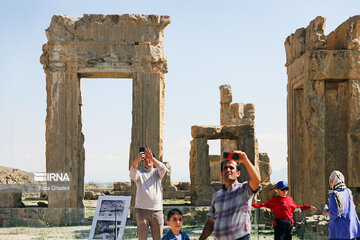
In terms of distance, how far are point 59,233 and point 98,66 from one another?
3863 millimetres

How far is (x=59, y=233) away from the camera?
418 inches

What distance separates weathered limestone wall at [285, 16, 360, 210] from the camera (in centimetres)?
1111

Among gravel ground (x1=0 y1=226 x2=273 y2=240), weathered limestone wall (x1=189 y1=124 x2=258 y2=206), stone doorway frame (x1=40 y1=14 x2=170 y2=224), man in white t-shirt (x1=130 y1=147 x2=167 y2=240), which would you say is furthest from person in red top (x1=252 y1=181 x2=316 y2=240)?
weathered limestone wall (x1=189 y1=124 x2=258 y2=206)

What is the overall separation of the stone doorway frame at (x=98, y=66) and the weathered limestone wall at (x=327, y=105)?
329cm

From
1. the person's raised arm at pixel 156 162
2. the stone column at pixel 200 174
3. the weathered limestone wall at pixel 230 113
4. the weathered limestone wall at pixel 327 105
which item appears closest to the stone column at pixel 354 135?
the weathered limestone wall at pixel 327 105

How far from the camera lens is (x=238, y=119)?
23.5 m

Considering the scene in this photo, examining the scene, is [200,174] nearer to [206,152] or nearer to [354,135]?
[206,152]


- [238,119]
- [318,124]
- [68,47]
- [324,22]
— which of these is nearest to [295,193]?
[318,124]

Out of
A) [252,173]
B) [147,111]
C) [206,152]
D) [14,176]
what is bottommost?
[14,176]

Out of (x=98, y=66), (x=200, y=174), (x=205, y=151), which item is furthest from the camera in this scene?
(x=205, y=151)

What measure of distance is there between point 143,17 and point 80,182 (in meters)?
4.08

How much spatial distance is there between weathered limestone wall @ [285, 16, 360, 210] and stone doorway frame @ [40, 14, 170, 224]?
3.29 metres

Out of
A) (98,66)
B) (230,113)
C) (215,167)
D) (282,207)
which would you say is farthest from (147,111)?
(230,113)

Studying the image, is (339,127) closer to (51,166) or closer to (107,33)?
(107,33)
